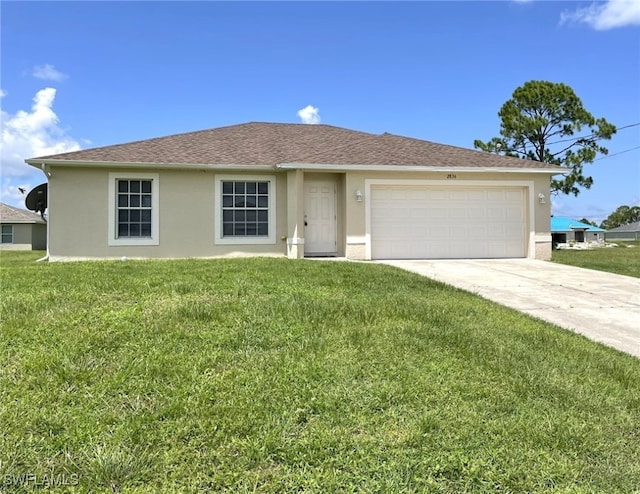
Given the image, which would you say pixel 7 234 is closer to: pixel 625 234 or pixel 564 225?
pixel 564 225

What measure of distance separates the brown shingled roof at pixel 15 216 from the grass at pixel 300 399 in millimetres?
33703

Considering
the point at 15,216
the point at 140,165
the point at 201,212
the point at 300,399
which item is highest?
the point at 140,165

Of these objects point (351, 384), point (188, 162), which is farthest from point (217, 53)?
point (351, 384)

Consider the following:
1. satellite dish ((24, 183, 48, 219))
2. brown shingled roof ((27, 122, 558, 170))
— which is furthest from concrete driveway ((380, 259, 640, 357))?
satellite dish ((24, 183, 48, 219))

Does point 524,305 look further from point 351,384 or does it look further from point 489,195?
point 489,195

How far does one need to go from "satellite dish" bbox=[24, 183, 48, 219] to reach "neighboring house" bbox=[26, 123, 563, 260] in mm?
3865

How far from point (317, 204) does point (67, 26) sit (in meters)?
7.81

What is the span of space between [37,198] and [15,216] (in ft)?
75.0

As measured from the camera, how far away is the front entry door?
1291 centimetres

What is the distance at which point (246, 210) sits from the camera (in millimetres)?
12641

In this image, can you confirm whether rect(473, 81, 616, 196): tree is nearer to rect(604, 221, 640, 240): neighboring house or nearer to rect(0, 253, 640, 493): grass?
rect(0, 253, 640, 493): grass

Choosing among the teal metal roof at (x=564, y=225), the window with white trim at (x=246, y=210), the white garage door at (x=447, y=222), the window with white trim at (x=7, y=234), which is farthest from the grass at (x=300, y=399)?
the teal metal roof at (x=564, y=225)

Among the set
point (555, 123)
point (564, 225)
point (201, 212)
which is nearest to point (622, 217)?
point (564, 225)

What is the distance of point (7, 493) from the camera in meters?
2.17
